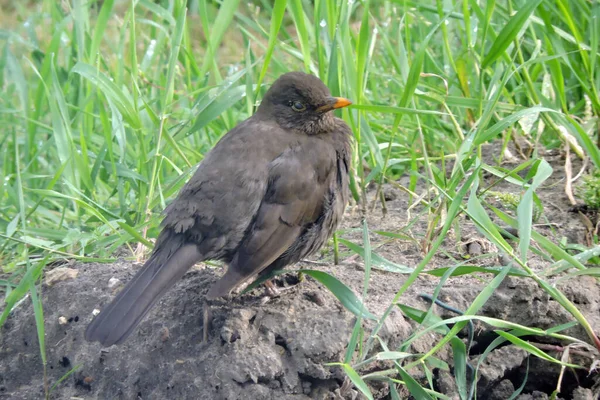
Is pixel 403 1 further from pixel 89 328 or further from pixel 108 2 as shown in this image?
pixel 89 328

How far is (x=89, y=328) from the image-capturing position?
10.2ft

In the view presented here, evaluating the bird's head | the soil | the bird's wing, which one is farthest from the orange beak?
the soil

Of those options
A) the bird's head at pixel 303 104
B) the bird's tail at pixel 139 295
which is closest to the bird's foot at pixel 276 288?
the bird's tail at pixel 139 295

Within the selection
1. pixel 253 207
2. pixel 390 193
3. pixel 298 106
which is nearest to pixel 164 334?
pixel 253 207

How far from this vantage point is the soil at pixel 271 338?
3088 millimetres

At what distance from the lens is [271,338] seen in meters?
3.18

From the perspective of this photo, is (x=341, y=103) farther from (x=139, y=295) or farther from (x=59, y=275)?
(x=59, y=275)

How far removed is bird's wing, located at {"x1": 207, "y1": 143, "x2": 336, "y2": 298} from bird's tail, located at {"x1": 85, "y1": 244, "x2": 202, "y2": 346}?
0.20 metres

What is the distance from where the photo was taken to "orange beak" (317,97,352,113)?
3884mm

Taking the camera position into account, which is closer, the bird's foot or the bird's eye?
the bird's foot

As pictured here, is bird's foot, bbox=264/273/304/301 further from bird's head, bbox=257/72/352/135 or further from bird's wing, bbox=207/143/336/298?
bird's head, bbox=257/72/352/135

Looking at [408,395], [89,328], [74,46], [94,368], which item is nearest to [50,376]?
[94,368]

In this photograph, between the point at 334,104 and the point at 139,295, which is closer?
the point at 139,295

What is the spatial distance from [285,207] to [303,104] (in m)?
0.66
